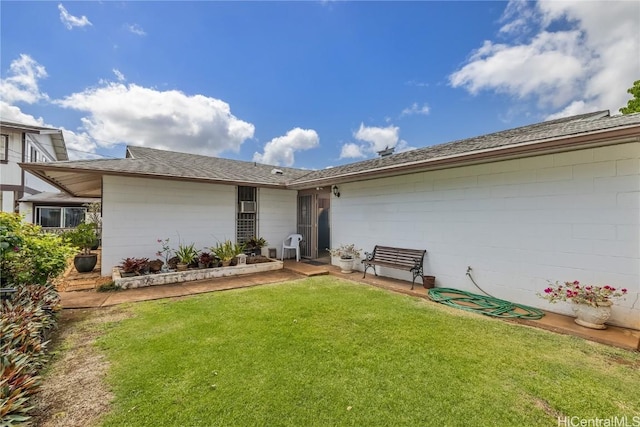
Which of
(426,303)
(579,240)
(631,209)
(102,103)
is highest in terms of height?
(102,103)

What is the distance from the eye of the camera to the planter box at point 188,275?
6.12 metres

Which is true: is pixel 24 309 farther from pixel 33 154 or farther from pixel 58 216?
pixel 58 216

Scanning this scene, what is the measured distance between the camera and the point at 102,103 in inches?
501

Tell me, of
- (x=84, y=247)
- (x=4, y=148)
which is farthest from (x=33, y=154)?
(x=84, y=247)

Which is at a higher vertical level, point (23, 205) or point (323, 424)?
point (23, 205)

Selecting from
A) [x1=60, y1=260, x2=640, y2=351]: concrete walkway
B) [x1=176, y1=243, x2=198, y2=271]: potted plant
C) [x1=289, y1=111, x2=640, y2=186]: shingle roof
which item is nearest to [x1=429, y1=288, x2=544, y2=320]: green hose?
[x1=60, y1=260, x2=640, y2=351]: concrete walkway

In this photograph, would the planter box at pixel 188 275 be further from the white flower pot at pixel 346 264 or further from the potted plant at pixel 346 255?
the white flower pot at pixel 346 264

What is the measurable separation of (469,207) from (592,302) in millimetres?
2418

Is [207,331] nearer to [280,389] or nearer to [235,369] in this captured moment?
[235,369]

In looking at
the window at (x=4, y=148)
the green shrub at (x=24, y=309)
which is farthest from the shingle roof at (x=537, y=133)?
the window at (x=4, y=148)

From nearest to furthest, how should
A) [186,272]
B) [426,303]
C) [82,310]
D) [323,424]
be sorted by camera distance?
[323,424] → [82,310] → [426,303] → [186,272]

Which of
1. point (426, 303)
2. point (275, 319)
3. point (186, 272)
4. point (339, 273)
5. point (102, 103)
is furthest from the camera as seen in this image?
point (102, 103)

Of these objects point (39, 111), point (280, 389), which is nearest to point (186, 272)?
point (280, 389)

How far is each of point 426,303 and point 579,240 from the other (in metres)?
2.66
